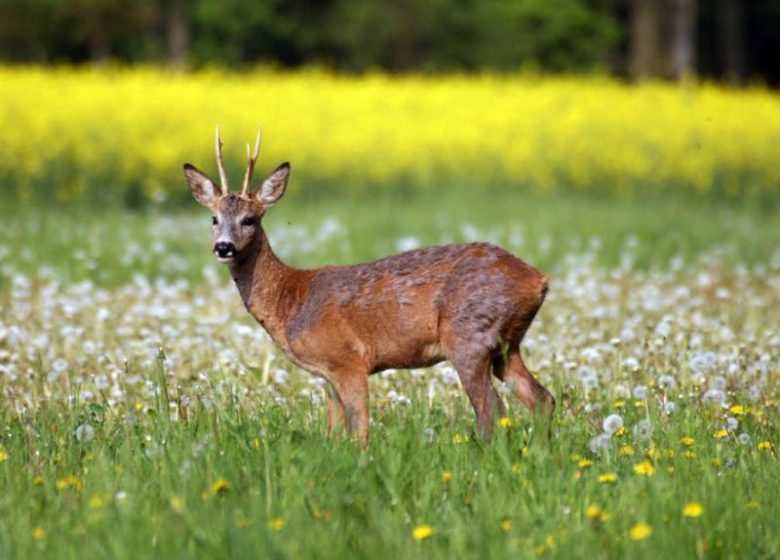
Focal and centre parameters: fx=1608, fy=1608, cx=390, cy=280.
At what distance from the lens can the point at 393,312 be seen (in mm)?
6445

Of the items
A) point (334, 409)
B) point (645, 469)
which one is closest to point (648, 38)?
point (334, 409)

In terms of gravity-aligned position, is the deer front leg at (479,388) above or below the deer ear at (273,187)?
below

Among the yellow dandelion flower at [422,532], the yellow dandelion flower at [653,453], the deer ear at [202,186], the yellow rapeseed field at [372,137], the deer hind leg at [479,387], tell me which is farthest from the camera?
the yellow rapeseed field at [372,137]

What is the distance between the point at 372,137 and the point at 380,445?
601 inches

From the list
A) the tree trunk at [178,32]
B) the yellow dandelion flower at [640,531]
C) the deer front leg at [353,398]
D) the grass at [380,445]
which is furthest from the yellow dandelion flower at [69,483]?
the tree trunk at [178,32]

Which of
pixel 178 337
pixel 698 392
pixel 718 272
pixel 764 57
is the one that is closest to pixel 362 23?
pixel 764 57

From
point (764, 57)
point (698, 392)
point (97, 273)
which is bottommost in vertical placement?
point (764, 57)

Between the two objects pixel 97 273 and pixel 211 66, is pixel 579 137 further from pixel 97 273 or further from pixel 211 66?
pixel 211 66

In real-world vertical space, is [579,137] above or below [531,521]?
below

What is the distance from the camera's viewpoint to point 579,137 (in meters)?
21.2

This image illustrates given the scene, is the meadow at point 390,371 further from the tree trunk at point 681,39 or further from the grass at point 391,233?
the tree trunk at point 681,39

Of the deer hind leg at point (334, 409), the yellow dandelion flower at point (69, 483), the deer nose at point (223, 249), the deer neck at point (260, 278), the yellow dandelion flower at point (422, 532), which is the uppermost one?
the deer nose at point (223, 249)

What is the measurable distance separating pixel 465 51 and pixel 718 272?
22930 millimetres

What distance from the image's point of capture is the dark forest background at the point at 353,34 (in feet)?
104
